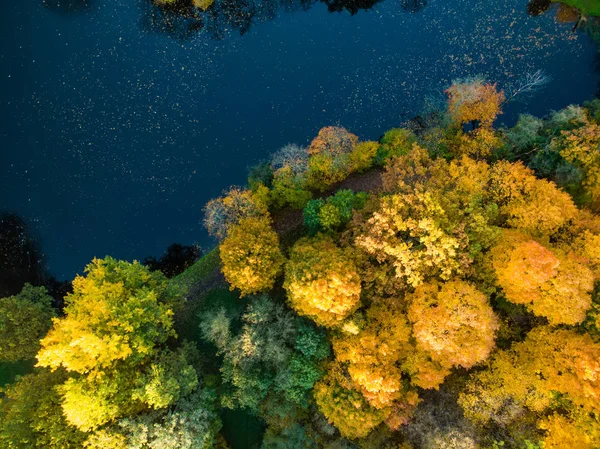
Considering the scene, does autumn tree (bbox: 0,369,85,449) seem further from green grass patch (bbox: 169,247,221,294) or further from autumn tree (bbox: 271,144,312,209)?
autumn tree (bbox: 271,144,312,209)

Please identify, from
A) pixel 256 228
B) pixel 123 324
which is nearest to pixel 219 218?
pixel 256 228

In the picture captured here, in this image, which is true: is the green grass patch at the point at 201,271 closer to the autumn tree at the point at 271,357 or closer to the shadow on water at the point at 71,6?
the autumn tree at the point at 271,357

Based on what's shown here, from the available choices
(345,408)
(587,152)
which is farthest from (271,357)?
(587,152)

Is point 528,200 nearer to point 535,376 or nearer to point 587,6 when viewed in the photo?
point 535,376

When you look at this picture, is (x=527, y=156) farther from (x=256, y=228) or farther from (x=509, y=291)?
(x=256, y=228)

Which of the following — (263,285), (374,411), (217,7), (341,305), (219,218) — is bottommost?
(374,411)

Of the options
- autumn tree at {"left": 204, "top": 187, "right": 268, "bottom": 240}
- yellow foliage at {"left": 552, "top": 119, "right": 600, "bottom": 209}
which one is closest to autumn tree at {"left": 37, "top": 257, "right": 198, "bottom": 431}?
autumn tree at {"left": 204, "top": 187, "right": 268, "bottom": 240}
